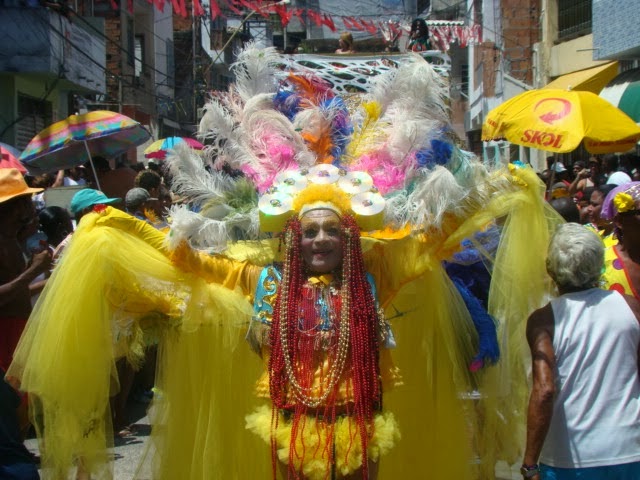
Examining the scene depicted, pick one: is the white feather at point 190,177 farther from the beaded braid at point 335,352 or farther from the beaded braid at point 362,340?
the beaded braid at point 362,340

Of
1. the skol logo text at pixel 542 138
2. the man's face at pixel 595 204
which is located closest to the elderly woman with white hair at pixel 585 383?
the man's face at pixel 595 204

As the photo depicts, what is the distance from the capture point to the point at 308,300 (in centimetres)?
365

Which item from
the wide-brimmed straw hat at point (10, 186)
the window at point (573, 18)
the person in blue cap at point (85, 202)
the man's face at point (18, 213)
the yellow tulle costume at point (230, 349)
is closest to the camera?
the yellow tulle costume at point (230, 349)

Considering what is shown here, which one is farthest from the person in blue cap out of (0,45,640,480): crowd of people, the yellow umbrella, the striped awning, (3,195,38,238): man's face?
the striped awning

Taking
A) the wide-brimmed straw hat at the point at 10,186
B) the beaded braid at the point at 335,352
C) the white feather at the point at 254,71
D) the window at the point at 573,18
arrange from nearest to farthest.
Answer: the beaded braid at the point at 335,352, the wide-brimmed straw hat at the point at 10,186, the white feather at the point at 254,71, the window at the point at 573,18

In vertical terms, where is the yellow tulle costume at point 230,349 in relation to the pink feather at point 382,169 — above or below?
below

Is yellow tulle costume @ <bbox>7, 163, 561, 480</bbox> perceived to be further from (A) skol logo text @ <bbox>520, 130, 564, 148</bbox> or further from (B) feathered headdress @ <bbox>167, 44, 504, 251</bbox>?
(A) skol logo text @ <bbox>520, 130, 564, 148</bbox>

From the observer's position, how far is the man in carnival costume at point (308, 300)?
359 centimetres

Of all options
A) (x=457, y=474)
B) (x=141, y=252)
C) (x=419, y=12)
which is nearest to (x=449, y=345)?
(x=457, y=474)

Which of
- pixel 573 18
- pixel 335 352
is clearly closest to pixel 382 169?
pixel 335 352

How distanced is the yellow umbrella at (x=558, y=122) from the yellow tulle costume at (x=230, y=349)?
7.78ft

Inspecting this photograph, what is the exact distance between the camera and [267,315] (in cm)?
370

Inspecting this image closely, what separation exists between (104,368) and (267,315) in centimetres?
85

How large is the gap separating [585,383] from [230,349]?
72.8 inches
